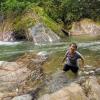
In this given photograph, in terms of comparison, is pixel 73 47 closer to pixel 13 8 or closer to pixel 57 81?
pixel 57 81

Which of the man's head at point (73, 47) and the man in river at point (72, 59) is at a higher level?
Result: the man's head at point (73, 47)

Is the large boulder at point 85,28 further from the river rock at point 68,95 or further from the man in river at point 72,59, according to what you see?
the river rock at point 68,95

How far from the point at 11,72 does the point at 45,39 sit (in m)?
12.8

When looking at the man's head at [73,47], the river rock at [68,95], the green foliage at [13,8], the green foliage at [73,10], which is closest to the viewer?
the river rock at [68,95]

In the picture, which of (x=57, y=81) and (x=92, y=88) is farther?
(x=57, y=81)

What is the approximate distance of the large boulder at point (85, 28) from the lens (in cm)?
3123

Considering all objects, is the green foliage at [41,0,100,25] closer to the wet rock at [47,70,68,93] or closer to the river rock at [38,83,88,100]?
the wet rock at [47,70,68,93]

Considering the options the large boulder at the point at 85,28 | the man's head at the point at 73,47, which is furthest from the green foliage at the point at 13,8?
the man's head at the point at 73,47

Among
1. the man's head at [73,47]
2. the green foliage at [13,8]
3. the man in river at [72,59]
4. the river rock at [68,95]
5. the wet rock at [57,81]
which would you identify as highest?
the green foliage at [13,8]

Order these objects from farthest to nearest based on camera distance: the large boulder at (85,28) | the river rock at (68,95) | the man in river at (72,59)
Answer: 1. the large boulder at (85,28)
2. the man in river at (72,59)
3. the river rock at (68,95)

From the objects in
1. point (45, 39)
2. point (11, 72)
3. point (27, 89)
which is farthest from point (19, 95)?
point (45, 39)

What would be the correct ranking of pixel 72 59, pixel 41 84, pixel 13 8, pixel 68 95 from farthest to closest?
pixel 13 8 < pixel 72 59 < pixel 41 84 < pixel 68 95

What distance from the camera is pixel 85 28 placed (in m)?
31.7

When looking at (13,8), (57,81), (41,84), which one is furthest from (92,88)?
(13,8)
